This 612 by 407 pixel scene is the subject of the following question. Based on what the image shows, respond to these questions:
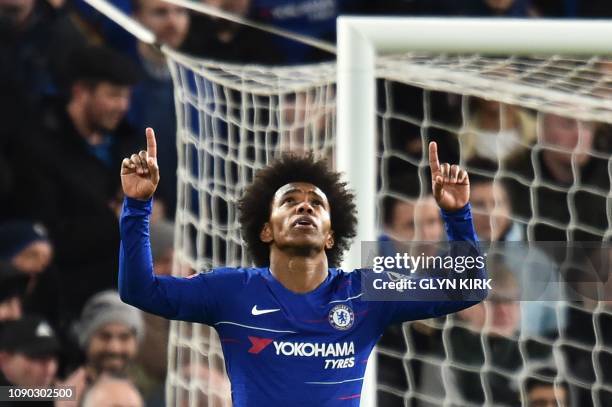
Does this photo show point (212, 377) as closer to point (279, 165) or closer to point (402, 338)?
point (402, 338)

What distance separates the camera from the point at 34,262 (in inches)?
169

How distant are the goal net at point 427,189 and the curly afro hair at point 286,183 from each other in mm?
→ 761

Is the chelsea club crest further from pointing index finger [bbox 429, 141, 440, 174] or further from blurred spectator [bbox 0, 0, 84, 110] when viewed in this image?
blurred spectator [bbox 0, 0, 84, 110]

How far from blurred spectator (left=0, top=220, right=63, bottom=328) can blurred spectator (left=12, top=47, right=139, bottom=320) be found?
5cm

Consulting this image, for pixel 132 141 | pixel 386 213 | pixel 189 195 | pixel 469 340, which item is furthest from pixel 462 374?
pixel 132 141

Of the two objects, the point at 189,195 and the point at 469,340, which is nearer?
the point at 469,340

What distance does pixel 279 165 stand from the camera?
309 centimetres

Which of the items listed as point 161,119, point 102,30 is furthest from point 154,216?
point 102,30

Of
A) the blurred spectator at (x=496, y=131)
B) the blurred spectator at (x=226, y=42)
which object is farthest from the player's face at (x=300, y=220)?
the blurred spectator at (x=226, y=42)

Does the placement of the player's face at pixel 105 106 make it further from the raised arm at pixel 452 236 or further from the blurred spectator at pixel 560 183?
the raised arm at pixel 452 236

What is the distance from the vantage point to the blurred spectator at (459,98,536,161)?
4551mm

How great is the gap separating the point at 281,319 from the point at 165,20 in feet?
8.27

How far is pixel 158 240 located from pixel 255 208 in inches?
55.0

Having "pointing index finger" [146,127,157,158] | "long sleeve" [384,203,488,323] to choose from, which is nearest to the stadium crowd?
"long sleeve" [384,203,488,323]
